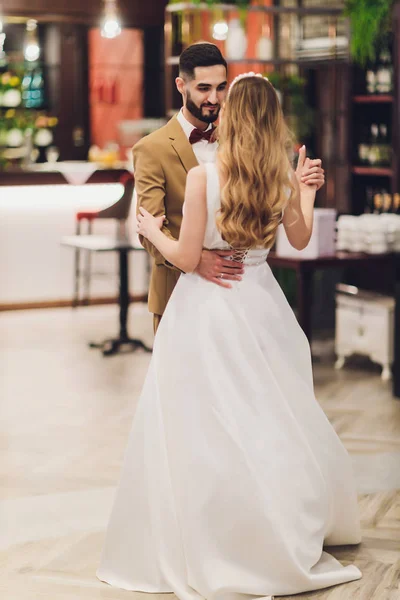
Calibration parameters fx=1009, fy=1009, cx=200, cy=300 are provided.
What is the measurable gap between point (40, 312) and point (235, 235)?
609 centimetres

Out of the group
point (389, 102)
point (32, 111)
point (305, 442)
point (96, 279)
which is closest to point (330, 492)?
point (305, 442)

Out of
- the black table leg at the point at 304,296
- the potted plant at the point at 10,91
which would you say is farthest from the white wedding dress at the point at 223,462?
the potted plant at the point at 10,91

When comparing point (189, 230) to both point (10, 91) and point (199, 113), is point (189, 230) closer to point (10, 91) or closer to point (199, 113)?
point (199, 113)

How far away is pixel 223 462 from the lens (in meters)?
3.16

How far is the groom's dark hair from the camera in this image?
3.23 m

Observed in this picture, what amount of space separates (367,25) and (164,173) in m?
5.04

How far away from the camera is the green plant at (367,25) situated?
7.86 m

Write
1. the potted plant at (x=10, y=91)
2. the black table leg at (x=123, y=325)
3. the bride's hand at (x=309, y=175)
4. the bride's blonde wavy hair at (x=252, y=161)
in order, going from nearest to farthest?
the bride's blonde wavy hair at (x=252, y=161) → the bride's hand at (x=309, y=175) → the black table leg at (x=123, y=325) → the potted plant at (x=10, y=91)

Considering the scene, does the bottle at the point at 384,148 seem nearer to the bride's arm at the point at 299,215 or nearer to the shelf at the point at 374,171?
the shelf at the point at 374,171

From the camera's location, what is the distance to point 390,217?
→ 6.35 meters

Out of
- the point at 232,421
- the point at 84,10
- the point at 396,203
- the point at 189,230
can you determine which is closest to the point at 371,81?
the point at 396,203

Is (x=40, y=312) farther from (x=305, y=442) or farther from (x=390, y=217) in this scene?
(x=305, y=442)

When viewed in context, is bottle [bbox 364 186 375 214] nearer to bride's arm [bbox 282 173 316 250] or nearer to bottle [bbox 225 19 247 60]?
bottle [bbox 225 19 247 60]

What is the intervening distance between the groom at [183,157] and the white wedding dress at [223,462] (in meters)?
0.07
